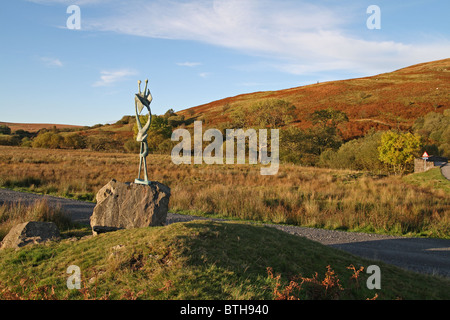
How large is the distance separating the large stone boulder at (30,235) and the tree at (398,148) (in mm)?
26872

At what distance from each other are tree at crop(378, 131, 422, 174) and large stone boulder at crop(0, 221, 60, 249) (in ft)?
88.2

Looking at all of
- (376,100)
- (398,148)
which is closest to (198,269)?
(398,148)

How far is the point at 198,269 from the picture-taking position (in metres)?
4.46

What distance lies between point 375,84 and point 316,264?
271 feet

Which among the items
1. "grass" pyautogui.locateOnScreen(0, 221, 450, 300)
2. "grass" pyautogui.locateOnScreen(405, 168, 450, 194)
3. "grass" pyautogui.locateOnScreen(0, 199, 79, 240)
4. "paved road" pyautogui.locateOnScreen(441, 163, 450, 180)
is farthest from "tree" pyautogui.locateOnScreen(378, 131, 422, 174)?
"grass" pyautogui.locateOnScreen(0, 199, 79, 240)

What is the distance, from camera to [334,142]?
135 feet

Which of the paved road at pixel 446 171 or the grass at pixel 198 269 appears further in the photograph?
the paved road at pixel 446 171

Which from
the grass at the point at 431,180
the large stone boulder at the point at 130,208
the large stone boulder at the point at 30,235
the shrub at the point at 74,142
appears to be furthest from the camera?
the shrub at the point at 74,142

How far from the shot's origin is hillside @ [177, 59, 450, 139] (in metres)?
53.7

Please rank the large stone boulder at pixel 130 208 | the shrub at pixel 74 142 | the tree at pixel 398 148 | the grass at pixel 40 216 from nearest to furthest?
the large stone boulder at pixel 130 208
the grass at pixel 40 216
the tree at pixel 398 148
the shrub at pixel 74 142

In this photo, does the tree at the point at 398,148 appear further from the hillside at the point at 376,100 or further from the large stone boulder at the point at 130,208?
the large stone boulder at the point at 130,208

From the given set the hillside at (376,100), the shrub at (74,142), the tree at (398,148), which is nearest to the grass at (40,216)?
the tree at (398,148)

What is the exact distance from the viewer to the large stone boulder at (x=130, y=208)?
285 inches
